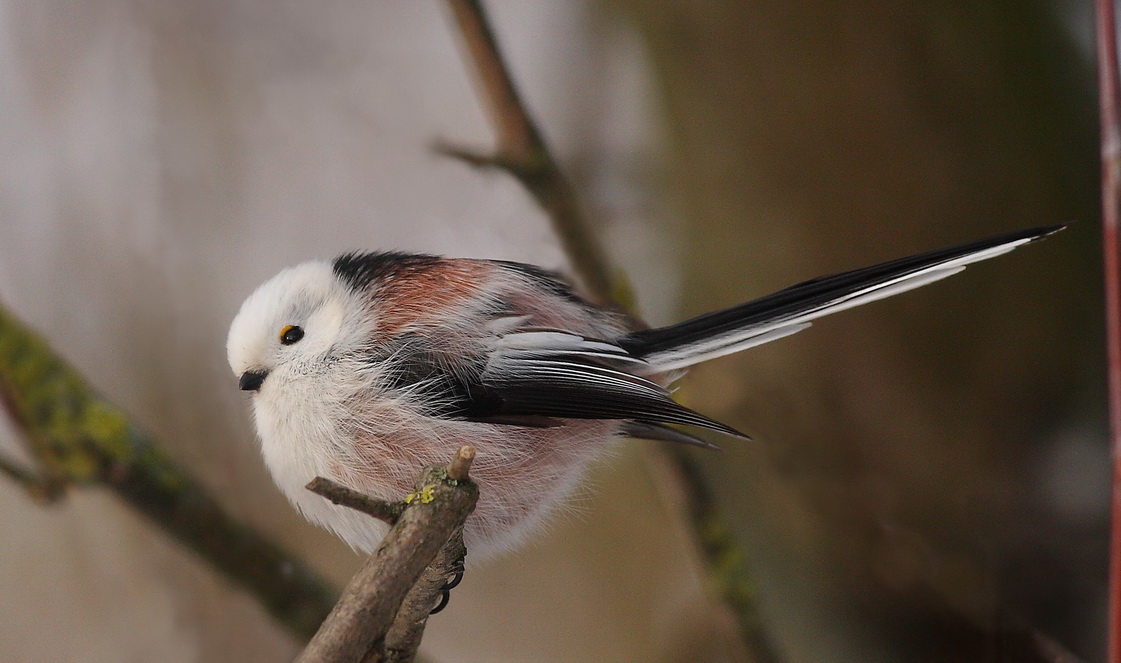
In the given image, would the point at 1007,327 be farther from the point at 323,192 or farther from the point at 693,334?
the point at 323,192

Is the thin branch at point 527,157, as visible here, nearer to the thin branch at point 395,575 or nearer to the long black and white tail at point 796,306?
the long black and white tail at point 796,306

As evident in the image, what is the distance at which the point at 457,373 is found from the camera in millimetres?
1056

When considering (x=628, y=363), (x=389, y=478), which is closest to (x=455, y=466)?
(x=389, y=478)

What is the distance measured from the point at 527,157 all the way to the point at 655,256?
582 mm

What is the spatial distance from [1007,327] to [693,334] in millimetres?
974

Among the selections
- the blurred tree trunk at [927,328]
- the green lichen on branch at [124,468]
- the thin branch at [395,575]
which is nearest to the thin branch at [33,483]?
the green lichen on branch at [124,468]

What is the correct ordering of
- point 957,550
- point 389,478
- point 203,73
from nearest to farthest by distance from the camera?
point 389,478 → point 957,550 → point 203,73

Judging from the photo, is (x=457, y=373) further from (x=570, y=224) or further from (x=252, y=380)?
(x=570, y=224)

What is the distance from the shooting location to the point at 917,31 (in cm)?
170

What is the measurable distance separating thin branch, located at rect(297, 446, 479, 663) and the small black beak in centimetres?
42

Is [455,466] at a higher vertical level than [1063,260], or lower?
higher

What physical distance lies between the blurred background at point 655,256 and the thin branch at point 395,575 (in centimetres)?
87

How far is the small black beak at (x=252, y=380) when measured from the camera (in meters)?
1.08

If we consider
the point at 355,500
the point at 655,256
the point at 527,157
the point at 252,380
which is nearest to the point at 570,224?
the point at 527,157
